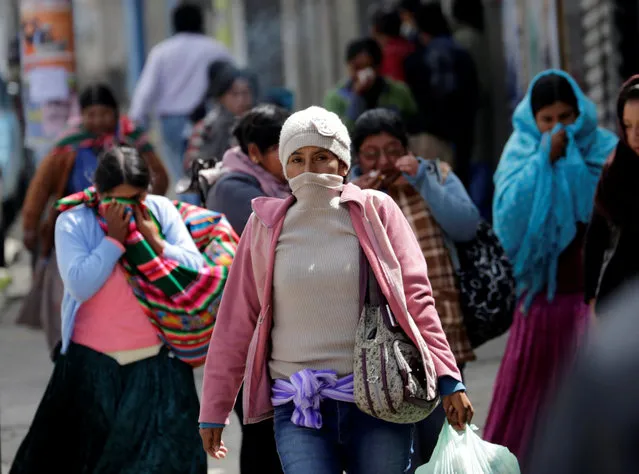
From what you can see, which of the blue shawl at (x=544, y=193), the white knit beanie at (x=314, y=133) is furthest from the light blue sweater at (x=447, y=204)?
the white knit beanie at (x=314, y=133)

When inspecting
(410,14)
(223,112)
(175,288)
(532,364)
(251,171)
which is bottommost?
(532,364)

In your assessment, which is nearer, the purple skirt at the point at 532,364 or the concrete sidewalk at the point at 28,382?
the purple skirt at the point at 532,364

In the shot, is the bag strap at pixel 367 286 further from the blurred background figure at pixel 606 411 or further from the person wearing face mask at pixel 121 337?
the blurred background figure at pixel 606 411

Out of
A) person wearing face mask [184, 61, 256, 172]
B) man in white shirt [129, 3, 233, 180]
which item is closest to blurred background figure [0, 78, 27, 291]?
man in white shirt [129, 3, 233, 180]

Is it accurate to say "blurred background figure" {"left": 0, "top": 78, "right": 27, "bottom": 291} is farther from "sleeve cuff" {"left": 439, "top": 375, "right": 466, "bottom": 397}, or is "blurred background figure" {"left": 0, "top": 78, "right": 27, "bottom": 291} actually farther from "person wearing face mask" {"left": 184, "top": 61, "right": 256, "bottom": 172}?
"sleeve cuff" {"left": 439, "top": 375, "right": 466, "bottom": 397}

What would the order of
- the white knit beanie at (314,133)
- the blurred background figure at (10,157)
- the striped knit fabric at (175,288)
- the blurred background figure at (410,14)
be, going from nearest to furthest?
the white knit beanie at (314,133) < the striped knit fabric at (175,288) < the blurred background figure at (410,14) < the blurred background figure at (10,157)

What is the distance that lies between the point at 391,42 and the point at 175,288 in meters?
6.76

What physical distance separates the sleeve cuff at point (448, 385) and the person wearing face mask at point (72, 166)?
3702mm

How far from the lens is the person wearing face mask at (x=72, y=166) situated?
8.21 meters

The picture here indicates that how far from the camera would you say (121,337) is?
18.6 ft

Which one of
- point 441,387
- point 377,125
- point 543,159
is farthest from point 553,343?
point 441,387

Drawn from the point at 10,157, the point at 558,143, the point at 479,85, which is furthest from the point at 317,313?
the point at 10,157

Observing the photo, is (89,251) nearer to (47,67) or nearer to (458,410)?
(458,410)

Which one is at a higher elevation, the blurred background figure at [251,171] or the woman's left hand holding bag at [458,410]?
the blurred background figure at [251,171]
